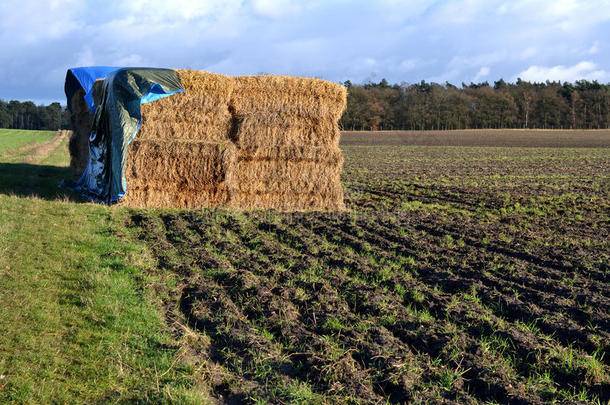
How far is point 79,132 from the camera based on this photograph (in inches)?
718

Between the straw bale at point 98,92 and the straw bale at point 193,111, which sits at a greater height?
the straw bale at point 98,92

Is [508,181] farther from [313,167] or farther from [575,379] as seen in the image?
[575,379]

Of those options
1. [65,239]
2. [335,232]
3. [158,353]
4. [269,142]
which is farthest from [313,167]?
[158,353]

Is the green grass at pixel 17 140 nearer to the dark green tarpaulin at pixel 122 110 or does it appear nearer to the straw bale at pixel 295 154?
the dark green tarpaulin at pixel 122 110

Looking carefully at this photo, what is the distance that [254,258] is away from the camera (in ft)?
25.6

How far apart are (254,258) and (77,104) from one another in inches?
558

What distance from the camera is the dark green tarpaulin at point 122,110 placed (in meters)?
12.1

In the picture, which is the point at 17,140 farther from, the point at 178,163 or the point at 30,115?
the point at 30,115

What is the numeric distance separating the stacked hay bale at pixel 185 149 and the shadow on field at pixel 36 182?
215 cm

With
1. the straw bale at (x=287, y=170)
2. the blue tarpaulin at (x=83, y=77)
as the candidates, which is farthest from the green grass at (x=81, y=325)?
the blue tarpaulin at (x=83, y=77)

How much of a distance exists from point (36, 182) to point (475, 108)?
84.1 metres

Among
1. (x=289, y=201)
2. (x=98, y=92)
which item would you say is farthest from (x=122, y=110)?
(x=289, y=201)

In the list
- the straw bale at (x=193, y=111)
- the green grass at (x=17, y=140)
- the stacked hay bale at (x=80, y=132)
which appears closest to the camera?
the straw bale at (x=193, y=111)

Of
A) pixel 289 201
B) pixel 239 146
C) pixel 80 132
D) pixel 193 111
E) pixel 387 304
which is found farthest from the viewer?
pixel 80 132
